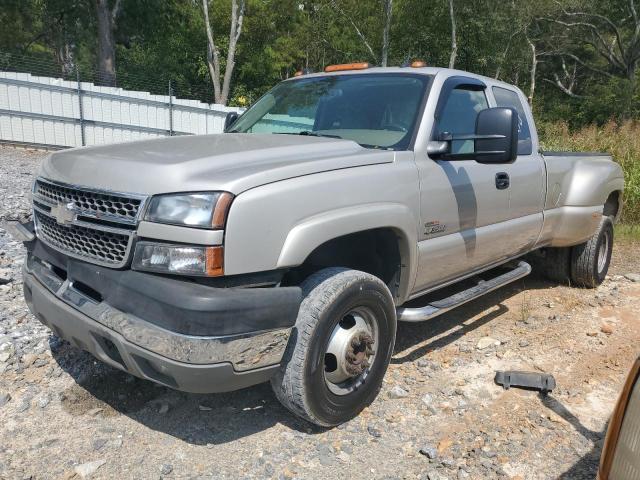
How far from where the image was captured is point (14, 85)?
13945 mm

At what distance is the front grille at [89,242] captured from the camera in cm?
232

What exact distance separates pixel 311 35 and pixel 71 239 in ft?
96.7

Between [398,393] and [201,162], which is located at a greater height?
[201,162]

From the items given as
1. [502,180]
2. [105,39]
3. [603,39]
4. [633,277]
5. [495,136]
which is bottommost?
[633,277]

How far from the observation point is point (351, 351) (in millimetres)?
2762

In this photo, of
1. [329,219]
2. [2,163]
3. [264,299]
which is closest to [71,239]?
[264,299]

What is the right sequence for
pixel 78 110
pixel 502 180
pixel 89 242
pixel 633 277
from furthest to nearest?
pixel 78 110, pixel 633 277, pixel 502 180, pixel 89 242

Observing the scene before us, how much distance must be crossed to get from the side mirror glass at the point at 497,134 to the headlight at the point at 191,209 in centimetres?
162

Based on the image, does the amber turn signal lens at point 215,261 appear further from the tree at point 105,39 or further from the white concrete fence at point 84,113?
the tree at point 105,39

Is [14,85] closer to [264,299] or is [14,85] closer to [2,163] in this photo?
[2,163]

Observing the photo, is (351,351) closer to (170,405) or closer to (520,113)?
(170,405)

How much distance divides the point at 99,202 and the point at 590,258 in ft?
15.5

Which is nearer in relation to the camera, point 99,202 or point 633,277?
point 99,202

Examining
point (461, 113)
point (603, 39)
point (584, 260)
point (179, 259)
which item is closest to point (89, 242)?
point (179, 259)
